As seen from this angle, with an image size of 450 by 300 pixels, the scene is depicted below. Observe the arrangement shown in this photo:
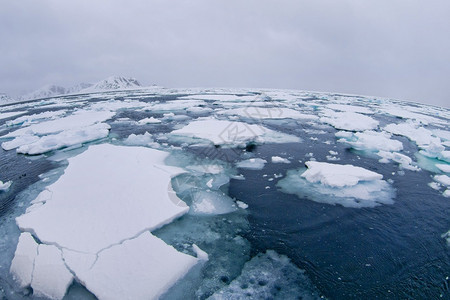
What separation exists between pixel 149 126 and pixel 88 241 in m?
7.43

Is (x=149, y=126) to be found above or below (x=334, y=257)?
below

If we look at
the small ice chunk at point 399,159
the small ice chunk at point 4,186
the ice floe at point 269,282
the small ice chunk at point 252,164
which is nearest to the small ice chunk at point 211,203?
the ice floe at point 269,282

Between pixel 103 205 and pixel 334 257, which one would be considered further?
pixel 103 205

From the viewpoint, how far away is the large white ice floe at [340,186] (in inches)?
170

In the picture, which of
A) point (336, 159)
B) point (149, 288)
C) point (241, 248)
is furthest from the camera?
point (336, 159)

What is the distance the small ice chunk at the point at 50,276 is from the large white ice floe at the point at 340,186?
3.61 metres

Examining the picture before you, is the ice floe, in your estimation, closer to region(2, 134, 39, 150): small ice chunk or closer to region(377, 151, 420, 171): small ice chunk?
region(377, 151, 420, 171): small ice chunk

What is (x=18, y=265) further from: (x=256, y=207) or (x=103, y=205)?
(x=256, y=207)

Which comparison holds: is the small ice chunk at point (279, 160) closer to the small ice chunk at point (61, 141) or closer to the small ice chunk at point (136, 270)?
the small ice chunk at point (136, 270)

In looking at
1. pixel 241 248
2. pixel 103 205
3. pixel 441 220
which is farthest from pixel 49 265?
pixel 441 220

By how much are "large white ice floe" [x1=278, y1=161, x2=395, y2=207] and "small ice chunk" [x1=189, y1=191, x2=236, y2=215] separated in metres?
1.25

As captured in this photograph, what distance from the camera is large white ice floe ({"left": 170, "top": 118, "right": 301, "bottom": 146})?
288 inches

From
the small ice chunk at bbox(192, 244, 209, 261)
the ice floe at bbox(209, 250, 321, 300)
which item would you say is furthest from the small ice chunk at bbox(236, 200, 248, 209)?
the small ice chunk at bbox(192, 244, 209, 261)

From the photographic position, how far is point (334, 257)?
120 inches
